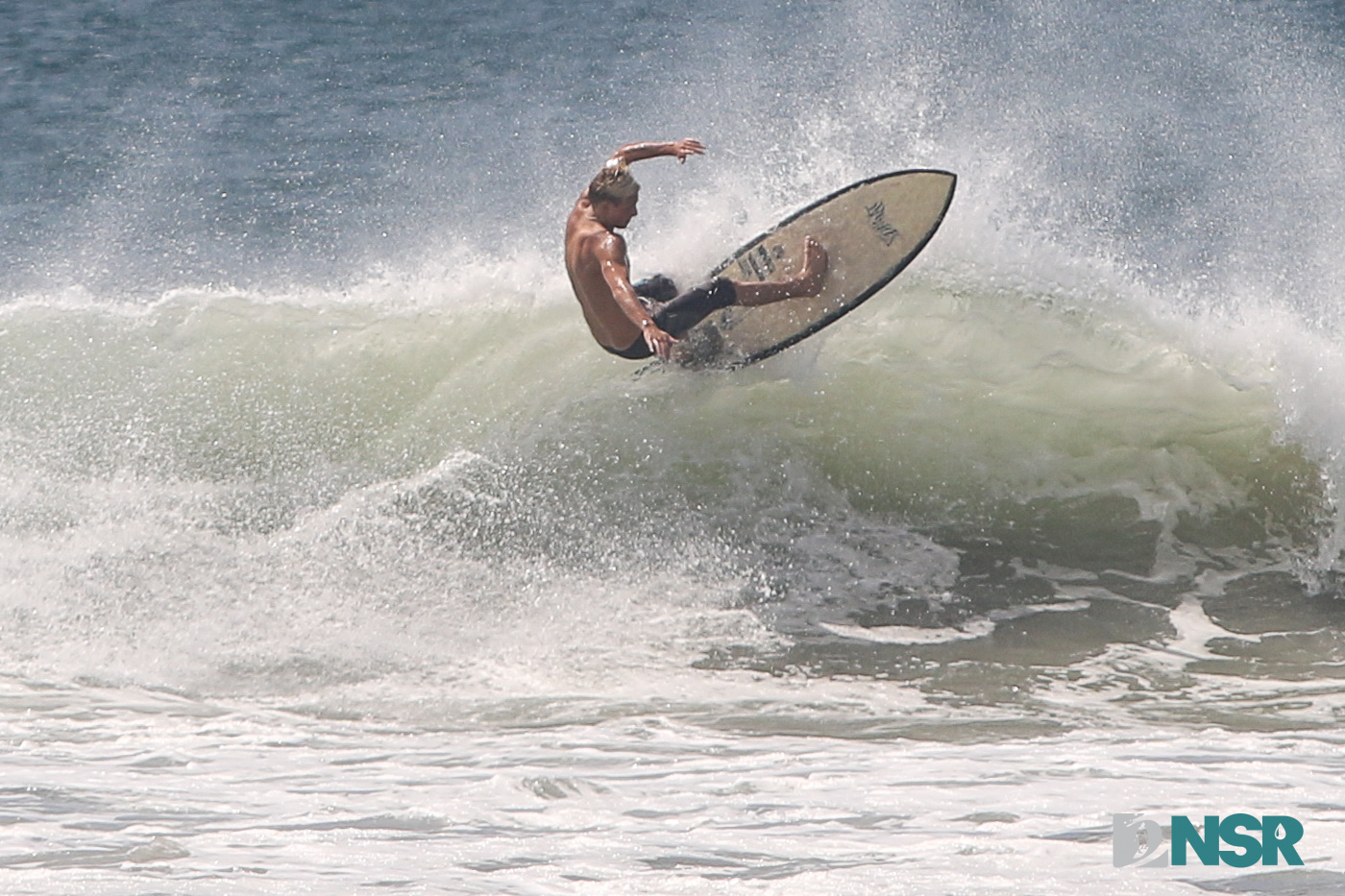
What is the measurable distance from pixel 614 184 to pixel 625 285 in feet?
1.68

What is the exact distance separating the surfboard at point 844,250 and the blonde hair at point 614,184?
94 centimetres

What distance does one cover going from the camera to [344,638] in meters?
6.78

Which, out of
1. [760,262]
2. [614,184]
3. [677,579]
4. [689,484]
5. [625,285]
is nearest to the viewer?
[625,285]

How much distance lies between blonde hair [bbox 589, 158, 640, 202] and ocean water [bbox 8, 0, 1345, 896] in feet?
3.71

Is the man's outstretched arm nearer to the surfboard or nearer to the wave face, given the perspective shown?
the surfboard

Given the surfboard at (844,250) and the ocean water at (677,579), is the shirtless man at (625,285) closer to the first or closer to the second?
the surfboard at (844,250)

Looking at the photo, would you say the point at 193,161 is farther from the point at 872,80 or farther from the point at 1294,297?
the point at 1294,297

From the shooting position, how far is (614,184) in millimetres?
6789

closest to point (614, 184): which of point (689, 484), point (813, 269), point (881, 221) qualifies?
point (813, 269)

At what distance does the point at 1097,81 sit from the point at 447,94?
9765mm

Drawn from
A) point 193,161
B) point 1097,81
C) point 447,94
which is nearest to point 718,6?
point 447,94

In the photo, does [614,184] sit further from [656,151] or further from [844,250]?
[844,250]

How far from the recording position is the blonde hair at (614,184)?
22.2 ft

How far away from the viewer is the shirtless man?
6.71 metres
